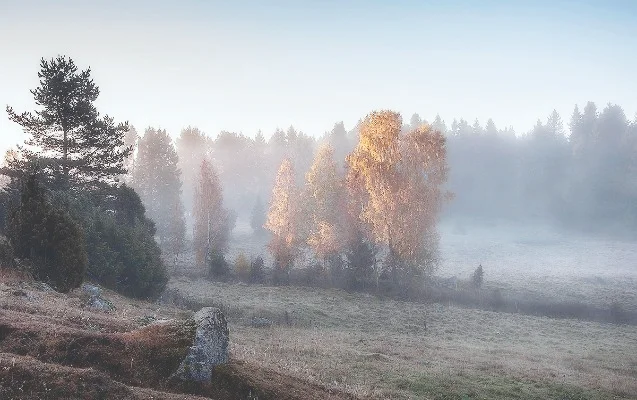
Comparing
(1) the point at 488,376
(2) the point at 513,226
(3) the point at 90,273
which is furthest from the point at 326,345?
(2) the point at 513,226

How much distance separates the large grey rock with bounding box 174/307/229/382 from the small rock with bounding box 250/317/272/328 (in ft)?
53.5

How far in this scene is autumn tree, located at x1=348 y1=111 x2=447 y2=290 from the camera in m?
40.7

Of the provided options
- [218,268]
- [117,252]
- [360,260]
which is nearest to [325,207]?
[360,260]

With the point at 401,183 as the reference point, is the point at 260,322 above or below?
below

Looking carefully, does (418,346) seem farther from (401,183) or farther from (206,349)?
(401,183)

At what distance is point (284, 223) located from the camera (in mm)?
47844

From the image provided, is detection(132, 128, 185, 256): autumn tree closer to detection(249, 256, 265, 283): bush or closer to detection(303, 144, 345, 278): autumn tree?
detection(249, 256, 265, 283): bush

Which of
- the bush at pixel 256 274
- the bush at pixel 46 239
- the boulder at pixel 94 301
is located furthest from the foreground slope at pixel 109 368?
the bush at pixel 256 274

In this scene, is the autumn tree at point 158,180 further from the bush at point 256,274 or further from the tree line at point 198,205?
the bush at point 256,274

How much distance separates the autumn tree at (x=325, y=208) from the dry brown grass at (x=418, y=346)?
16.3 feet

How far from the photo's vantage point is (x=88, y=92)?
105 feet

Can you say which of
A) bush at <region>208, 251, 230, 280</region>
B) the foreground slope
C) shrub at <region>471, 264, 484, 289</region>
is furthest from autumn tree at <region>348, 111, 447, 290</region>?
the foreground slope

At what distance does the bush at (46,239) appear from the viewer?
20125 mm

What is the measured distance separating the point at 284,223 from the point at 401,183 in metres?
14.0
